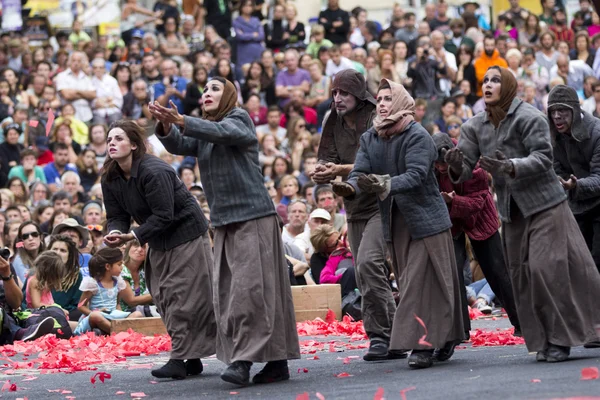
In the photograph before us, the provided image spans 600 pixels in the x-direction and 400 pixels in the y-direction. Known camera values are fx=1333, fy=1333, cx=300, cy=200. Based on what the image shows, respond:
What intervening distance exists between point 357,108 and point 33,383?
3311 mm

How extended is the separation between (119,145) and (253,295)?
5.23 feet

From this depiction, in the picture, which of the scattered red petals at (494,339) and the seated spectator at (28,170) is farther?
the seated spectator at (28,170)

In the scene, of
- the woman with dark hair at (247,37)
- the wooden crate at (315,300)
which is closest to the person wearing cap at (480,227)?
the wooden crate at (315,300)

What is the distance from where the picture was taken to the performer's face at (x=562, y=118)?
10.9 meters

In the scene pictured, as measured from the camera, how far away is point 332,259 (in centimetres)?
1537

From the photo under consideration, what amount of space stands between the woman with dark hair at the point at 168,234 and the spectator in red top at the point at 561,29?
1827 cm

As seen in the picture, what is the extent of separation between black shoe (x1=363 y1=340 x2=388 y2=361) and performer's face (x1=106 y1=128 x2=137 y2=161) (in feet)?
7.80

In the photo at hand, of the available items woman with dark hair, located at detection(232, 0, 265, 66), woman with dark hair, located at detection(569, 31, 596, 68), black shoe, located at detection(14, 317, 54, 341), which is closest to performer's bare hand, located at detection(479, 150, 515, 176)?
black shoe, located at detection(14, 317, 54, 341)

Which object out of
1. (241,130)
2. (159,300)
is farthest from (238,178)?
(159,300)

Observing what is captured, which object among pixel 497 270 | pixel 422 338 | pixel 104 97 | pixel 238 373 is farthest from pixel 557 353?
pixel 104 97

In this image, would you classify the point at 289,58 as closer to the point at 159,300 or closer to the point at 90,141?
the point at 90,141

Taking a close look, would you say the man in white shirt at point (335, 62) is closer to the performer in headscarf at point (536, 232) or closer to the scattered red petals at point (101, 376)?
the performer in headscarf at point (536, 232)

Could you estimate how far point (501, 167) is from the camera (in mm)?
8805

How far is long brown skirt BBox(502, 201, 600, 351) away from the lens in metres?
9.12
